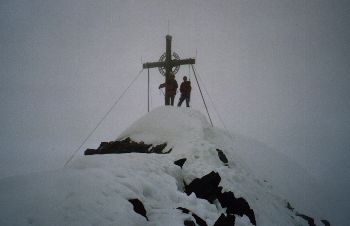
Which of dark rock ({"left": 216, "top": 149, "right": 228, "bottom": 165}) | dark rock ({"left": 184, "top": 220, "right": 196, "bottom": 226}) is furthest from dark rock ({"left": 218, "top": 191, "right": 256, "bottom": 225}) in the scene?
dark rock ({"left": 216, "top": 149, "right": 228, "bottom": 165})

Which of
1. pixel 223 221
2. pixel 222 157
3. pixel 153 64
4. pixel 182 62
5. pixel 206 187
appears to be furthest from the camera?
pixel 153 64

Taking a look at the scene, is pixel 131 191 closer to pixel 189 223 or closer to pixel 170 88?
pixel 189 223

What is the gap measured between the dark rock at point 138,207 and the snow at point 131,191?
0.14 meters

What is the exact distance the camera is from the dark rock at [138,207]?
5.30 meters

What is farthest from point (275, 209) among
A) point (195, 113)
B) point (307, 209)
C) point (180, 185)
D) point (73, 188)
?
point (73, 188)

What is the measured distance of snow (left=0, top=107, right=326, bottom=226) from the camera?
4340mm

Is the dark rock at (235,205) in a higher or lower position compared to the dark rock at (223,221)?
lower

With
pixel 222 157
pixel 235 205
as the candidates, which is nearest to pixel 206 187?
pixel 235 205

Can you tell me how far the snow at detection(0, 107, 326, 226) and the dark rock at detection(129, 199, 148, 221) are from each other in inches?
5.6

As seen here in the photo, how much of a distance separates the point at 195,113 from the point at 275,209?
7.00 metres

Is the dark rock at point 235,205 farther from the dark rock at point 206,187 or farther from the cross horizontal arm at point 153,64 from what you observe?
the cross horizontal arm at point 153,64

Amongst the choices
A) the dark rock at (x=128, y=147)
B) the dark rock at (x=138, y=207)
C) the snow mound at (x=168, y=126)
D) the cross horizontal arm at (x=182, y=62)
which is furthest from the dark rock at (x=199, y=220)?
the cross horizontal arm at (x=182, y=62)

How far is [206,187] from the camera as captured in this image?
7.68 metres

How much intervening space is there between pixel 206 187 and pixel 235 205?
42.9 inches
